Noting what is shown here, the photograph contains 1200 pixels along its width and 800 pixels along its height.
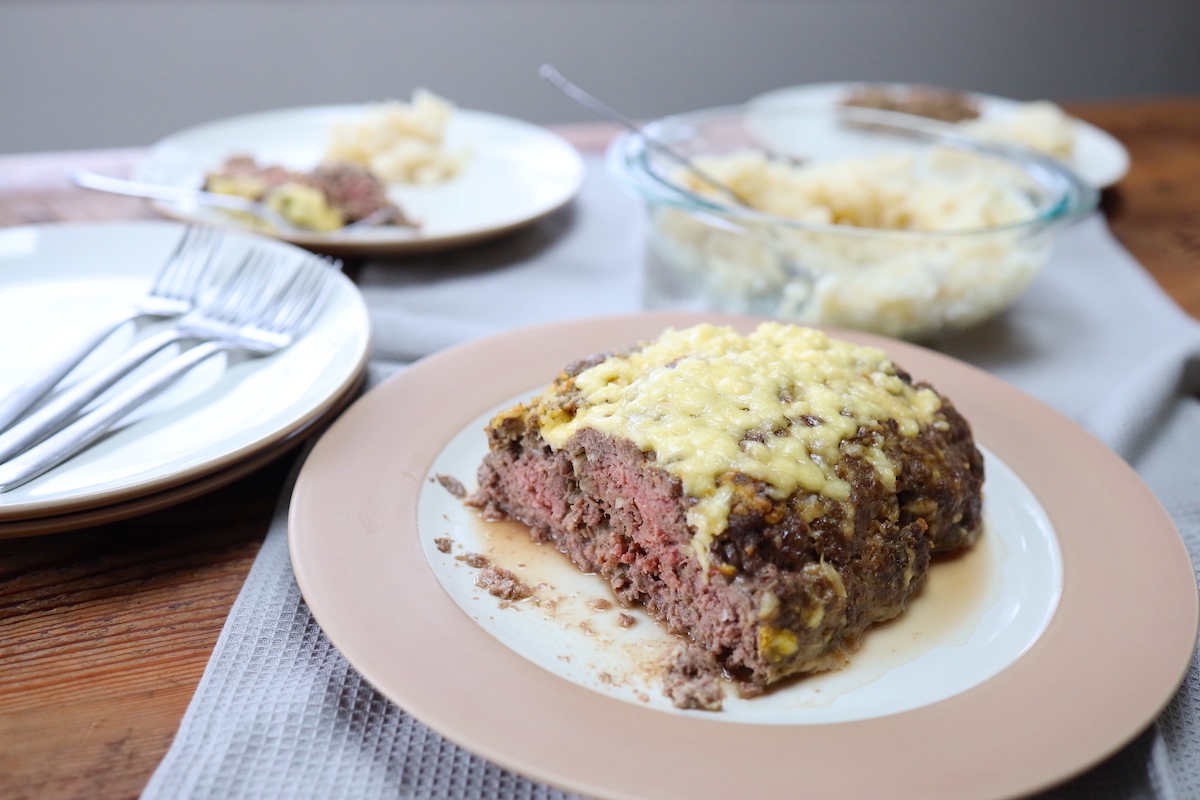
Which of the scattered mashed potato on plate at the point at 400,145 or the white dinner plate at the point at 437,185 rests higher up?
the scattered mashed potato on plate at the point at 400,145

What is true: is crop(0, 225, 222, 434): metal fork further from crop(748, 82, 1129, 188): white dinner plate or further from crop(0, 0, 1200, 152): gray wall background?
crop(0, 0, 1200, 152): gray wall background

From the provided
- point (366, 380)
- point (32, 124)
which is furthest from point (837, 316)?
point (32, 124)

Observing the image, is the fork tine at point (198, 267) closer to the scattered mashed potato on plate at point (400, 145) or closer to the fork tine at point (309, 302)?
the fork tine at point (309, 302)

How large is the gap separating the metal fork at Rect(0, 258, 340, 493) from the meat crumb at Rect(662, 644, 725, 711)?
4.39 ft

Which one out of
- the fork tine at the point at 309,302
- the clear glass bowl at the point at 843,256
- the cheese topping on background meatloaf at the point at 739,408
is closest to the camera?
the cheese topping on background meatloaf at the point at 739,408

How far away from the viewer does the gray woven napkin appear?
1599 millimetres

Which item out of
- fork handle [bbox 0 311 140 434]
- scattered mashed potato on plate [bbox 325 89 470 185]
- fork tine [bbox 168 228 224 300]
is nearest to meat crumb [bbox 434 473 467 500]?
fork handle [bbox 0 311 140 434]

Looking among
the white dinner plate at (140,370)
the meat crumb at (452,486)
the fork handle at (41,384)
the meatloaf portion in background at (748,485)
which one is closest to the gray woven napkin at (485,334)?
the white dinner plate at (140,370)

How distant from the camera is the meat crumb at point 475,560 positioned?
202 cm

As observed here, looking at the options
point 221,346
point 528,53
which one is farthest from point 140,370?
point 528,53

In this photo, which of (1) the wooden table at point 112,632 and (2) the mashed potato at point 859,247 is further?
(2) the mashed potato at point 859,247

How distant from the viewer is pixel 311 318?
8.77 feet

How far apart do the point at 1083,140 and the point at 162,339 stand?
4.15 metres

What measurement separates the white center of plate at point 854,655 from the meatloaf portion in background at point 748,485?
0.04 meters
